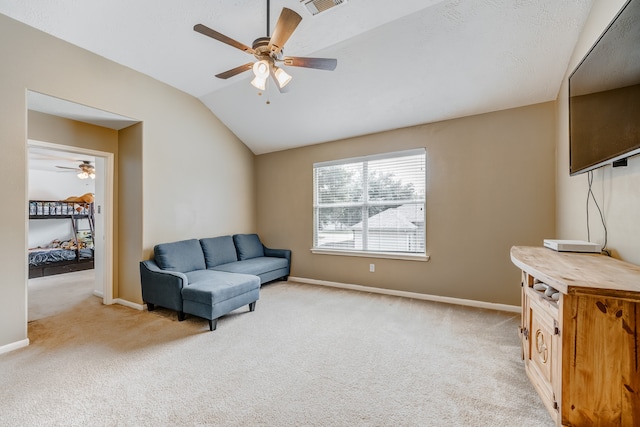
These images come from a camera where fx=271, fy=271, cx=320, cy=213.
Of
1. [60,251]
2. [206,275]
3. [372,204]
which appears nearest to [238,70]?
[206,275]

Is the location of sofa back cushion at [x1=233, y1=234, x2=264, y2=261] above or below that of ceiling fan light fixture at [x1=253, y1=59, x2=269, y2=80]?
below

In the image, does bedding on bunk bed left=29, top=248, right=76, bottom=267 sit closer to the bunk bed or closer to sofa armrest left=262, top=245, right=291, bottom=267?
the bunk bed

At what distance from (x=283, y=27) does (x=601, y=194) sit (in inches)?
104

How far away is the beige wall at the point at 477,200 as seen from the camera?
3.24m

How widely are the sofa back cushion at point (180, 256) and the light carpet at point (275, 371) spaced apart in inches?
24.9

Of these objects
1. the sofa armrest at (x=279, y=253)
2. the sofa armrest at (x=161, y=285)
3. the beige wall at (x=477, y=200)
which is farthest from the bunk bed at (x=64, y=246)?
the beige wall at (x=477, y=200)

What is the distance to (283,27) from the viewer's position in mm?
1936

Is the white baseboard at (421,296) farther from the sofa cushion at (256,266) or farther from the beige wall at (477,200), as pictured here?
the sofa cushion at (256,266)

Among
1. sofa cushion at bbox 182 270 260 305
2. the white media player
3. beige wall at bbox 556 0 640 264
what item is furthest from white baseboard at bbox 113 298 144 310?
beige wall at bbox 556 0 640 264

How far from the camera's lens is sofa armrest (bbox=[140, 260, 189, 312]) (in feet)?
10.3

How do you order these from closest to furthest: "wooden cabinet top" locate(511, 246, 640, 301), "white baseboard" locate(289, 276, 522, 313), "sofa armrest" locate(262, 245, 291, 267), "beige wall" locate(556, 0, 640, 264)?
"wooden cabinet top" locate(511, 246, 640, 301)
"beige wall" locate(556, 0, 640, 264)
"white baseboard" locate(289, 276, 522, 313)
"sofa armrest" locate(262, 245, 291, 267)

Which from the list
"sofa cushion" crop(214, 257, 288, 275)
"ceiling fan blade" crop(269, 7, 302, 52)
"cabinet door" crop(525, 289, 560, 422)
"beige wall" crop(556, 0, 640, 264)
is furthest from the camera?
"sofa cushion" crop(214, 257, 288, 275)

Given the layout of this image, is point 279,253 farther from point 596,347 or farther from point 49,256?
point 49,256

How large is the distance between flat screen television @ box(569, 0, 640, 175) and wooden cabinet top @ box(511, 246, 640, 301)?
0.60 m
